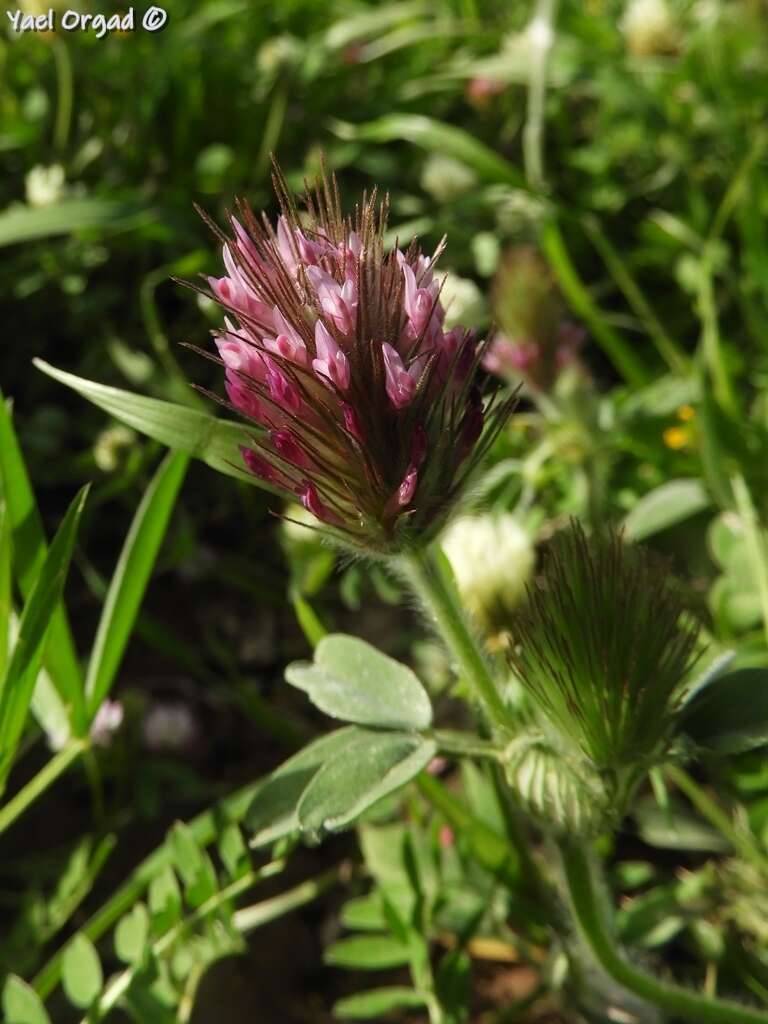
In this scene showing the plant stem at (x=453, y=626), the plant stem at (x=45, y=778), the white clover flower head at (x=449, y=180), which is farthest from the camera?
the white clover flower head at (x=449, y=180)

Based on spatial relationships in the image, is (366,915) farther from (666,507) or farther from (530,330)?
(530,330)

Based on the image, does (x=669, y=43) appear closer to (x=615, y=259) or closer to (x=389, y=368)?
(x=615, y=259)

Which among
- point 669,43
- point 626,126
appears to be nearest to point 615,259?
point 626,126

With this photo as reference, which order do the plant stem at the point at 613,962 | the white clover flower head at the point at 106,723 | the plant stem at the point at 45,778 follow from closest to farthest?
the plant stem at the point at 613,962 → the plant stem at the point at 45,778 → the white clover flower head at the point at 106,723

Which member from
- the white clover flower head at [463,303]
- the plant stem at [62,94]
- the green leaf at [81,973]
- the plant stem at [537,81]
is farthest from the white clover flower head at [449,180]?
the green leaf at [81,973]

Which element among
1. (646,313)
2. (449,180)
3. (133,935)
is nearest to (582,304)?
(646,313)

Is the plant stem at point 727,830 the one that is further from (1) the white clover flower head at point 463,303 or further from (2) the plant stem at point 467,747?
(1) the white clover flower head at point 463,303
